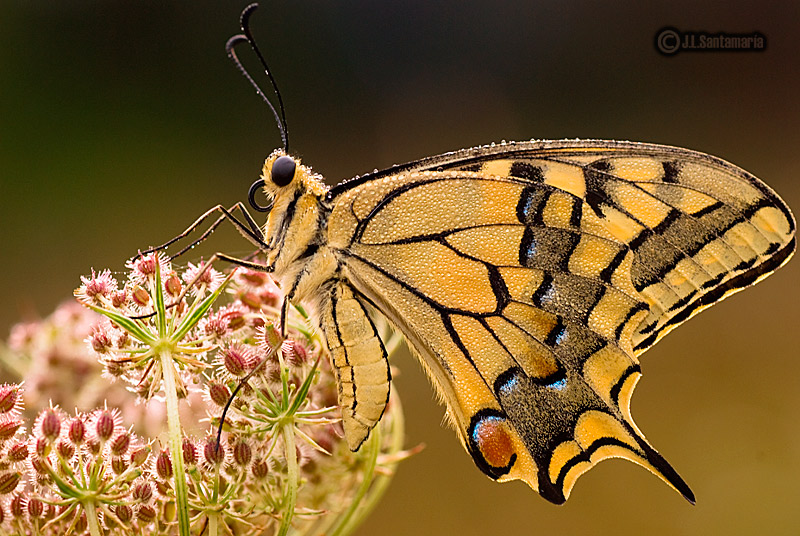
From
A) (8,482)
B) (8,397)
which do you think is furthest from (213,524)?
(8,397)

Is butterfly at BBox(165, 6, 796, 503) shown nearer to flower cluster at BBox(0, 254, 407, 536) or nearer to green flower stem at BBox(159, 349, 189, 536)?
flower cluster at BBox(0, 254, 407, 536)

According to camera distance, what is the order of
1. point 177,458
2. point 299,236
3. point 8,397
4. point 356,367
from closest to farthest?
point 177,458, point 8,397, point 356,367, point 299,236

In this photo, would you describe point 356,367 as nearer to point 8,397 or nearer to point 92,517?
point 92,517

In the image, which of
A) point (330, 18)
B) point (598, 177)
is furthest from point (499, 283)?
point (330, 18)

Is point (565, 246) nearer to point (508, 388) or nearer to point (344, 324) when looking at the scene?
point (508, 388)

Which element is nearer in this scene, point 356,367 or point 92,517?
point 92,517

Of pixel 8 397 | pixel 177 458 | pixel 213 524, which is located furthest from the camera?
pixel 8 397

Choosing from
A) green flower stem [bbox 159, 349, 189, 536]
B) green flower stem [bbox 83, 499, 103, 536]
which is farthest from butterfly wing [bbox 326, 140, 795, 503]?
green flower stem [bbox 83, 499, 103, 536]
